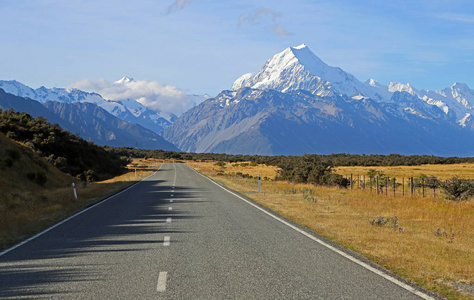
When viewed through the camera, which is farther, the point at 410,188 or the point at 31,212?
the point at 410,188

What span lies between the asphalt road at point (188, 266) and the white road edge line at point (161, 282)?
0.05 feet

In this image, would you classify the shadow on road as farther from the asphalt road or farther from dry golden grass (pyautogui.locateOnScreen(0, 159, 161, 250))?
dry golden grass (pyautogui.locateOnScreen(0, 159, 161, 250))

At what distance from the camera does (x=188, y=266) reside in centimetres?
802

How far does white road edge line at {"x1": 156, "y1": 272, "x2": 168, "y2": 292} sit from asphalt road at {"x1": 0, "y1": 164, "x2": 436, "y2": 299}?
0.05 ft

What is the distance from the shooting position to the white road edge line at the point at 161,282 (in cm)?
657

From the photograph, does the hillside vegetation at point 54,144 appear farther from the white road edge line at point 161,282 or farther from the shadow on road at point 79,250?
the white road edge line at point 161,282

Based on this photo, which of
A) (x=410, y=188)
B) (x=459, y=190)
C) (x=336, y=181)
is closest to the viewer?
(x=459, y=190)

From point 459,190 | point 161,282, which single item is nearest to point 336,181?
point 459,190

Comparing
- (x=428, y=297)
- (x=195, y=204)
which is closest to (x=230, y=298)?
(x=428, y=297)

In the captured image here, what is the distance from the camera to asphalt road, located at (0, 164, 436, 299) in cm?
651

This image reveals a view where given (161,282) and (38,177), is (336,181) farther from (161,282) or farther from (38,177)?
(161,282)

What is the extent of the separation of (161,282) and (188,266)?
3.67 feet

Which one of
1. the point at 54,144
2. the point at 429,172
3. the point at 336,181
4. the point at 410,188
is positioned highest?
the point at 54,144

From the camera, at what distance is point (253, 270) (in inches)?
307
